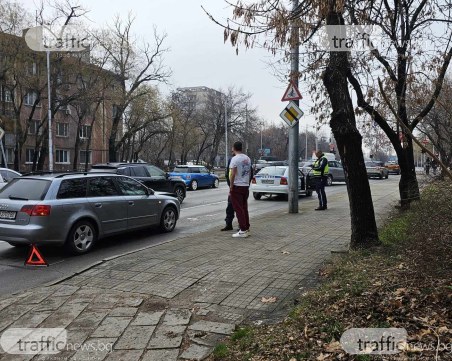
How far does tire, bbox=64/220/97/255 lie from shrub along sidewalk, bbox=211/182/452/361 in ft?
15.6

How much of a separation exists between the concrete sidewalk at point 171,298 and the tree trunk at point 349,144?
28.9 inches

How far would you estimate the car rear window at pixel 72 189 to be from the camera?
308 inches

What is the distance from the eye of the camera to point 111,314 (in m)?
4.55

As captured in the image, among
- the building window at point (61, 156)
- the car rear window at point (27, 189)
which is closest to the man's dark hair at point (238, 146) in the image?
the car rear window at point (27, 189)

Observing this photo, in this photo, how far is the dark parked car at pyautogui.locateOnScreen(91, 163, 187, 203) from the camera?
15.2 metres

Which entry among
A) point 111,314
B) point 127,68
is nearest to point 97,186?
point 111,314

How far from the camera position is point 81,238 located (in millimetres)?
7996

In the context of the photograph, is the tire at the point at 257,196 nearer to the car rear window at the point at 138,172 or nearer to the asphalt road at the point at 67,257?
the car rear window at the point at 138,172

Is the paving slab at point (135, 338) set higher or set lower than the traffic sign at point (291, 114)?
lower

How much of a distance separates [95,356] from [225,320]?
4.32ft

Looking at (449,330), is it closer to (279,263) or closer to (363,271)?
(363,271)

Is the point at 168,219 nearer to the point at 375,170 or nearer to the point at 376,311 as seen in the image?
the point at 376,311

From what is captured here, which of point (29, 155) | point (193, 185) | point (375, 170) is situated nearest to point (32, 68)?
point (193, 185)

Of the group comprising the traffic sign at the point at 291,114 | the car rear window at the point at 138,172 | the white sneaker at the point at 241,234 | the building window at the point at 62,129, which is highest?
the building window at the point at 62,129
